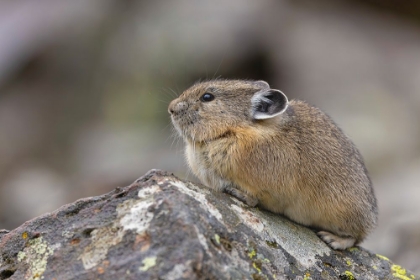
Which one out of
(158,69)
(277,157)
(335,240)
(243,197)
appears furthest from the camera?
(158,69)

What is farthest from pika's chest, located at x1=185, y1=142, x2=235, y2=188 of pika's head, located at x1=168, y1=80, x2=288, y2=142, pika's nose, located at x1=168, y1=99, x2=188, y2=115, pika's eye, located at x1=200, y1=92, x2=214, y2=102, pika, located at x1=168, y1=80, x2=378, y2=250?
pika's eye, located at x1=200, y1=92, x2=214, y2=102

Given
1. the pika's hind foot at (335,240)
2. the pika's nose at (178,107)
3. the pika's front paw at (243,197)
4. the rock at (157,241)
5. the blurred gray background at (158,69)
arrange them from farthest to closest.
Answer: the blurred gray background at (158,69), the pika's nose at (178,107), the pika's hind foot at (335,240), the pika's front paw at (243,197), the rock at (157,241)

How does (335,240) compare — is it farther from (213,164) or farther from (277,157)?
(213,164)

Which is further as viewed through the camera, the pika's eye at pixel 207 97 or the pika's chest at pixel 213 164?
the pika's eye at pixel 207 97

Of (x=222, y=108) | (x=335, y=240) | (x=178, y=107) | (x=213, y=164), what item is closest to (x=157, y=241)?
(x=213, y=164)

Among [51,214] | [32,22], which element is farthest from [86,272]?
[32,22]

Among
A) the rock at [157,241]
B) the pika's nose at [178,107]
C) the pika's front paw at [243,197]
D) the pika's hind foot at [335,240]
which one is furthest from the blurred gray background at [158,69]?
the rock at [157,241]

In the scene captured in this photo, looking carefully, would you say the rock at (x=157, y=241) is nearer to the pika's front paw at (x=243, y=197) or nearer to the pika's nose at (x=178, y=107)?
the pika's front paw at (x=243, y=197)
